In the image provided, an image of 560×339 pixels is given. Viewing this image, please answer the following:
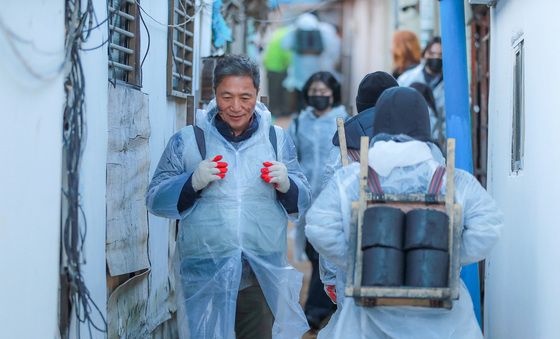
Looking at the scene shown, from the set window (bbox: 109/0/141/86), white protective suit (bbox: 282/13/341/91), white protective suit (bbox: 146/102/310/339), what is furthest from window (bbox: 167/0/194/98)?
white protective suit (bbox: 282/13/341/91)

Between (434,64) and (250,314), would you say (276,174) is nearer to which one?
(250,314)

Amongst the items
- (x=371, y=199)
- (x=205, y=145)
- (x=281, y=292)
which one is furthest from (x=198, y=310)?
(x=371, y=199)

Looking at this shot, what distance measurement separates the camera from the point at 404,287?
4.52m

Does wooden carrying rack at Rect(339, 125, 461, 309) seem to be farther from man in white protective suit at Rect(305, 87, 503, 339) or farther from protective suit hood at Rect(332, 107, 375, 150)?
protective suit hood at Rect(332, 107, 375, 150)

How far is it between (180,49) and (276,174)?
309cm

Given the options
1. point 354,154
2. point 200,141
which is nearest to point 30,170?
point 200,141

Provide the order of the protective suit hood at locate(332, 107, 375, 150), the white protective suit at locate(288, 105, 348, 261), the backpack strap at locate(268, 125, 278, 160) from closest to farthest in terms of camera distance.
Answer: the backpack strap at locate(268, 125, 278, 160) < the protective suit hood at locate(332, 107, 375, 150) < the white protective suit at locate(288, 105, 348, 261)

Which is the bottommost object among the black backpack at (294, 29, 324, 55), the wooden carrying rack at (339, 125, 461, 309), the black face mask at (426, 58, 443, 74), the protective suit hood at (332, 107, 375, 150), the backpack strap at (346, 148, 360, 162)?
the wooden carrying rack at (339, 125, 461, 309)

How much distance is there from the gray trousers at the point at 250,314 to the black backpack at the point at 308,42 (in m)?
21.7

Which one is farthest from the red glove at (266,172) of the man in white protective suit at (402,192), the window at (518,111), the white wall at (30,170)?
the window at (518,111)

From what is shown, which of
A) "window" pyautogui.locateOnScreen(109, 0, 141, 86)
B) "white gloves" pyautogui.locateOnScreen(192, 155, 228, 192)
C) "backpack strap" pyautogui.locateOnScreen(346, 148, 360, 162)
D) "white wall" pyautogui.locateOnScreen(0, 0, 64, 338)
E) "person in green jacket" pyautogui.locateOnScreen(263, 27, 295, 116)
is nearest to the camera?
"white wall" pyautogui.locateOnScreen(0, 0, 64, 338)

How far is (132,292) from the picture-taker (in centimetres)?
664

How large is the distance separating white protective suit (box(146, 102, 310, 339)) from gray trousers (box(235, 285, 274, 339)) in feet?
0.19

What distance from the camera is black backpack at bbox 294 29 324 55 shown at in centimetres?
2720
